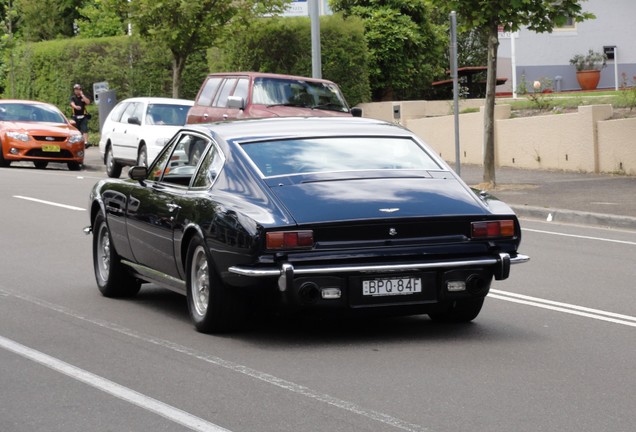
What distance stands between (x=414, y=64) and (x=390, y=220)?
96.5 feet

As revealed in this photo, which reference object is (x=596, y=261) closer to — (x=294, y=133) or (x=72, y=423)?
(x=294, y=133)

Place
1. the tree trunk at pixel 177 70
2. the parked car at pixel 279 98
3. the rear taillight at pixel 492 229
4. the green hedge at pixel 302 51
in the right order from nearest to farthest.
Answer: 1. the rear taillight at pixel 492 229
2. the parked car at pixel 279 98
3. the tree trunk at pixel 177 70
4. the green hedge at pixel 302 51

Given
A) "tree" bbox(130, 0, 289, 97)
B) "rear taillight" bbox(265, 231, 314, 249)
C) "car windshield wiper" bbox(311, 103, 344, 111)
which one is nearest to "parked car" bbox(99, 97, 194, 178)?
"tree" bbox(130, 0, 289, 97)

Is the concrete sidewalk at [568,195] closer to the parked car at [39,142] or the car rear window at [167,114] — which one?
the car rear window at [167,114]

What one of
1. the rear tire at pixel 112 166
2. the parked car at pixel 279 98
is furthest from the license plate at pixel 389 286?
the rear tire at pixel 112 166

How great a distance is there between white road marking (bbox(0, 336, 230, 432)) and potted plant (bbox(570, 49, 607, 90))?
38794mm

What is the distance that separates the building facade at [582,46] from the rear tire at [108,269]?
3644 centimetres

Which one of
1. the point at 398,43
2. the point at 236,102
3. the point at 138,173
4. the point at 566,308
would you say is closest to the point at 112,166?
the point at 236,102

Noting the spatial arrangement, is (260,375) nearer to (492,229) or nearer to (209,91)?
(492,229)

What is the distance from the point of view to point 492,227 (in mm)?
9078

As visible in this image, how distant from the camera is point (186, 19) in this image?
105 ft

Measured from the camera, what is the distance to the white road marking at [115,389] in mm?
6736

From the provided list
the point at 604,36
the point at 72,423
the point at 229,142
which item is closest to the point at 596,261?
the point at 229,142

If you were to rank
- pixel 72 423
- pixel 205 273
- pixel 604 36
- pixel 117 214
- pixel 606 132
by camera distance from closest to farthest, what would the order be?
1. pixel 72 423
2. pixel 205 273
3. pixel 117 214
4. pixel 606 132
5. pixel 604 36
